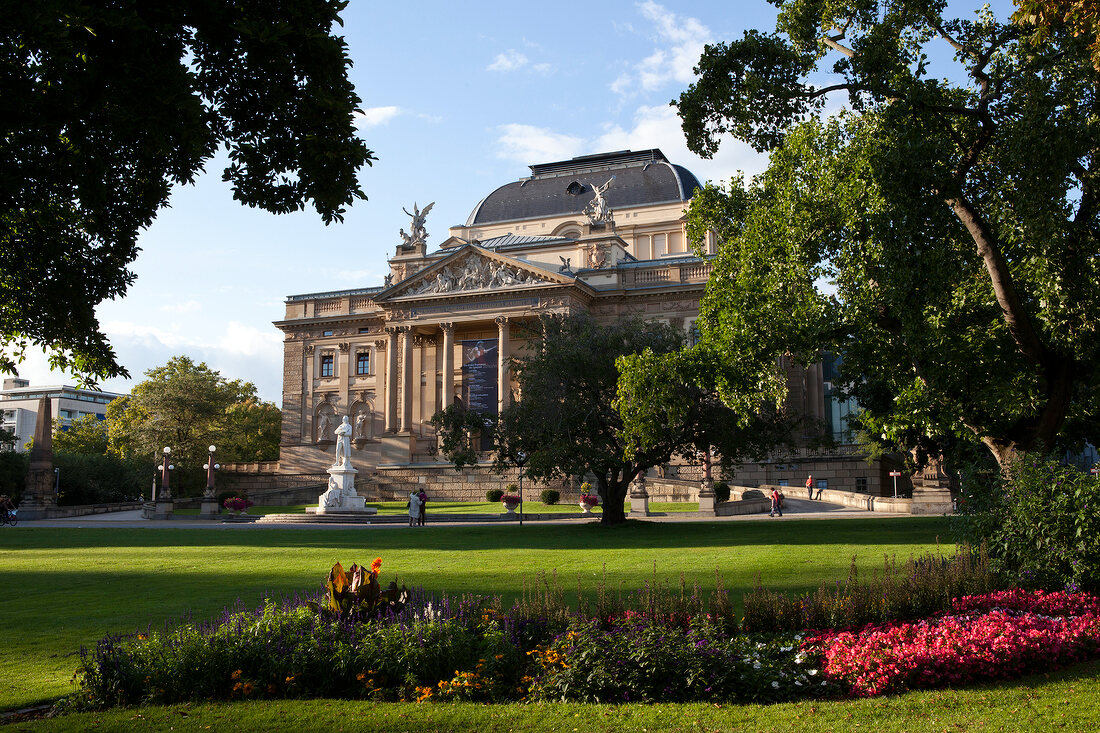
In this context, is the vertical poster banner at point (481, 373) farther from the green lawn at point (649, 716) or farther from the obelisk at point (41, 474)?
the green lawn at point (649, 716)

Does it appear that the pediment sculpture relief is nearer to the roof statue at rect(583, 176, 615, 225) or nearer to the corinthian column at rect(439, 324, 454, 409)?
the corinthian column at rect(439, 324, 454, 409)

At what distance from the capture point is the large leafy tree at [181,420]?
67.9 metres

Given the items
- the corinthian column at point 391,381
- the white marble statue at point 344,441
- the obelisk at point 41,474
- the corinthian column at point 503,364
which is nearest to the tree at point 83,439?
the corinthian column at point 391,381

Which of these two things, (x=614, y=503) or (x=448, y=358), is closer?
(x=614, y=503)

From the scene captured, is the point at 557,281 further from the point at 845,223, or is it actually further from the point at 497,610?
the point at 497,610

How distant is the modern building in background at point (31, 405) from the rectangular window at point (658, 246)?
309 ft

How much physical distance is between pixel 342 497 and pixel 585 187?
149 feet

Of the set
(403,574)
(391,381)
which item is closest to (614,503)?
(403,574)

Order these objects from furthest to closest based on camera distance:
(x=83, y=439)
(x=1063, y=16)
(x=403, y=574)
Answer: (x=83, y=439), (x=403, y=574), (x=1063, y=16)

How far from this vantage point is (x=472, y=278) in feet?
226

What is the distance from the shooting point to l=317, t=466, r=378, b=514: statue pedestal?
43531 mm

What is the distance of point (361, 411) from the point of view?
75812 mm

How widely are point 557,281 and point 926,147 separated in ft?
161

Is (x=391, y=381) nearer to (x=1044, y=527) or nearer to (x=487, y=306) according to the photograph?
(x=487, y=306)
